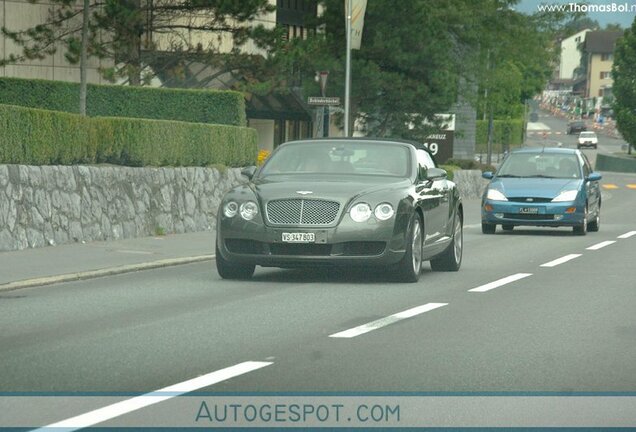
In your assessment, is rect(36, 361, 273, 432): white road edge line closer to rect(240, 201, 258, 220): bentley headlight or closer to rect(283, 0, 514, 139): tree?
rect(240, 201, 258, 220): bentley headlight

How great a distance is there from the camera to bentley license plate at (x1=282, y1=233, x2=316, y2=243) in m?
14.8

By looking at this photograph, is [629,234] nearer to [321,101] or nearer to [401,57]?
[321,101]

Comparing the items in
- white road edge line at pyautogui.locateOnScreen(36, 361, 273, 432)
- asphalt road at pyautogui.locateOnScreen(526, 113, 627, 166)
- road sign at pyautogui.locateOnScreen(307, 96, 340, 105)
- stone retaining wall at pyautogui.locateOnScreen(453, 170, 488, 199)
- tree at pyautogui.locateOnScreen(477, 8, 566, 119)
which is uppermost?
tree at pyautogui.locateOnScreen(477, 8, 566, 119)

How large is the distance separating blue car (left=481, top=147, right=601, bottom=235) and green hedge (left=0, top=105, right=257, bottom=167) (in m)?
4.74

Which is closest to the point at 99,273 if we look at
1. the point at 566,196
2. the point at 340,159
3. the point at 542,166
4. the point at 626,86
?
the point at 340,159

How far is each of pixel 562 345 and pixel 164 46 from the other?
1559 inches

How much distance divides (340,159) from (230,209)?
1.70 m

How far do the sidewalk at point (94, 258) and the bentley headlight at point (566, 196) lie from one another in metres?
7.03

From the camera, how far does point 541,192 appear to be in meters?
26.7

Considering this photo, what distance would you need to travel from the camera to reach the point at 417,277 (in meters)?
15.6

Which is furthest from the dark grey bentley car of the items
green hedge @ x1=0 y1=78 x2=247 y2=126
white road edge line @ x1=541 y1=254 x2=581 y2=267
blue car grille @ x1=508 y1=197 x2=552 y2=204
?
green hedge @ x1=0 y1=78 x2=247 y2=126

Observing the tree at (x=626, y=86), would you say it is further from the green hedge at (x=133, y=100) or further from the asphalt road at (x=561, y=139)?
the green hedge at (x=133, y=100)

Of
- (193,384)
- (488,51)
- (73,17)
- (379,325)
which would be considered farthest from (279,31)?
(193,384)

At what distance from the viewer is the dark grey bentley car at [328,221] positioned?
14836 millimetres
